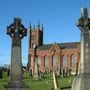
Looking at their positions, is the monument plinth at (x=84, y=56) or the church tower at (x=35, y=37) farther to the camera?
the church tower at (x=35, y=37)

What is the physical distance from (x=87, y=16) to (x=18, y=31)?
3.47m

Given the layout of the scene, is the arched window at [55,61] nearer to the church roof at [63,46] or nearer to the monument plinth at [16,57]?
the church roof at [63,46]

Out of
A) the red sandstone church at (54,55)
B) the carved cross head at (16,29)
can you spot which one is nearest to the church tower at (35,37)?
the red sandstone church at (54,55)

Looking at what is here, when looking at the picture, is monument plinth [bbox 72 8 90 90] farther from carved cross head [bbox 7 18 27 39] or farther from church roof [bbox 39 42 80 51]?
church roof [bbox 39 42 80 51]

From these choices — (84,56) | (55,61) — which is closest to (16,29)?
(84,56)

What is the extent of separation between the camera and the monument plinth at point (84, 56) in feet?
46.3

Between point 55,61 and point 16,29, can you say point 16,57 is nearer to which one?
A: point 16,29

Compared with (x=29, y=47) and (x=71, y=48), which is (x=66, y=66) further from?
(x=29, y=47)

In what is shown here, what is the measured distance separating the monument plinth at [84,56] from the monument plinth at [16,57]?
102 inches

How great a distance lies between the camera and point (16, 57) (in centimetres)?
1496

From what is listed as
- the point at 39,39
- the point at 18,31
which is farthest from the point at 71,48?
the point at 18,31

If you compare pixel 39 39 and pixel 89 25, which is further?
→ pixel 39 39

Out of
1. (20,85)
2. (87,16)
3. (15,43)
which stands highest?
(87,16)

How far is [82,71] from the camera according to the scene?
14305mm
